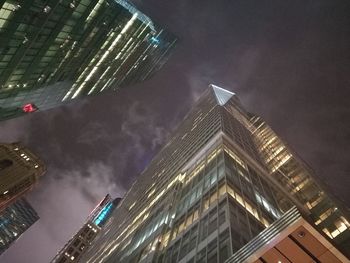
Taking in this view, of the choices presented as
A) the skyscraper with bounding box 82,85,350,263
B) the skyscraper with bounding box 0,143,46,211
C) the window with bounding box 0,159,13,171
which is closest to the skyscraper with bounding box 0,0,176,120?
the skyscraper with bounding box 82,85,350,263

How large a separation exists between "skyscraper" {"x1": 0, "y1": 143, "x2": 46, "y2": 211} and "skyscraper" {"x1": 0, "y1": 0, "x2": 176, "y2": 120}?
52649 mm

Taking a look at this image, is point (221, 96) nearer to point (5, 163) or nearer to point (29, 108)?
point (29, 108)

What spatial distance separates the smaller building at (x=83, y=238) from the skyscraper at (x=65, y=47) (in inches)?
3518

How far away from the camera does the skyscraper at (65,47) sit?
47500 mm

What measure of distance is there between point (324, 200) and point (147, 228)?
32.8 metres

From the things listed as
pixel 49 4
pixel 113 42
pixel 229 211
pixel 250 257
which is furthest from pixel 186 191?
pixel 113 42

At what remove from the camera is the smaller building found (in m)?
150

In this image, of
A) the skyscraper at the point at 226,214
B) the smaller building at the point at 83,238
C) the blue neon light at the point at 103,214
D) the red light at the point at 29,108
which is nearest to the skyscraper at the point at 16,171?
the smaller building at the point at 83,238

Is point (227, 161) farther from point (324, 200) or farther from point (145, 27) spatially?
point (145, 27)

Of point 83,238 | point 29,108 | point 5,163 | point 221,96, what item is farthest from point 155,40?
point 83,238

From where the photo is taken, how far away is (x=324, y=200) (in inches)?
2419

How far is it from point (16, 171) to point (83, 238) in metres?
51.7

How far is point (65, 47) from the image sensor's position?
58.3 meters

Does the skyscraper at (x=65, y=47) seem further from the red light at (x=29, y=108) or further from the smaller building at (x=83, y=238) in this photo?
the smaller building at (x=83, y=238)
